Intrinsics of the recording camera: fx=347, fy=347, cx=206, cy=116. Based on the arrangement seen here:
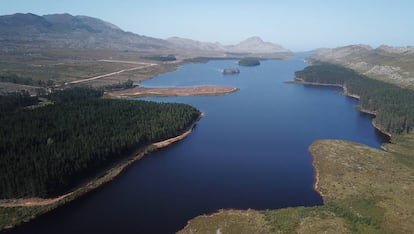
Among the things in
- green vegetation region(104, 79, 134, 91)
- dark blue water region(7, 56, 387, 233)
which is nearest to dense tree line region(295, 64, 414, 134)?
dark blue water region(7, 56, 387, 233)

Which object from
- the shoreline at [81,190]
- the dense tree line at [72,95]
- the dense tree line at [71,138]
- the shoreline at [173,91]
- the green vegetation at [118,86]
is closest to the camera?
the shoreline at [81,190]

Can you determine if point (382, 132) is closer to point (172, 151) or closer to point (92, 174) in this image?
point (172, 151)

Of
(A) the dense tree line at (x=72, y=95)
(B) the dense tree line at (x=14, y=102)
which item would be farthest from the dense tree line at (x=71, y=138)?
(A) the dense tree line at (x=72, y=95)

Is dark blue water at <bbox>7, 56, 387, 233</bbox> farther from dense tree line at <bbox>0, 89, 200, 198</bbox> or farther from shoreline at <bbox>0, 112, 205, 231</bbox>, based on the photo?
dense tree line at <bbox>0, 89, 200, 198</bbox>

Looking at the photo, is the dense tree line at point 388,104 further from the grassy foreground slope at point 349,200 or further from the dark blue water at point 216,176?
the grassy foreground slope at point 349,200


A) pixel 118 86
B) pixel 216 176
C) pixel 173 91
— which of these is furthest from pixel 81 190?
pixel 118 86

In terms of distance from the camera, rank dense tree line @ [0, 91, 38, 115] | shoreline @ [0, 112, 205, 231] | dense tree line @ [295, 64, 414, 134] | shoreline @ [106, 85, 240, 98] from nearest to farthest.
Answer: shoreline @ [0, 112, 205, 231] < dense tree line @ [0, 91, 38, 115] < dense tree line @ [295, 64, 414, 134] < shoreline @ [106, 85, 240, 98]

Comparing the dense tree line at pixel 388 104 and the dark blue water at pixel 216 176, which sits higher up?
the dense tree line at pixel 388 104
